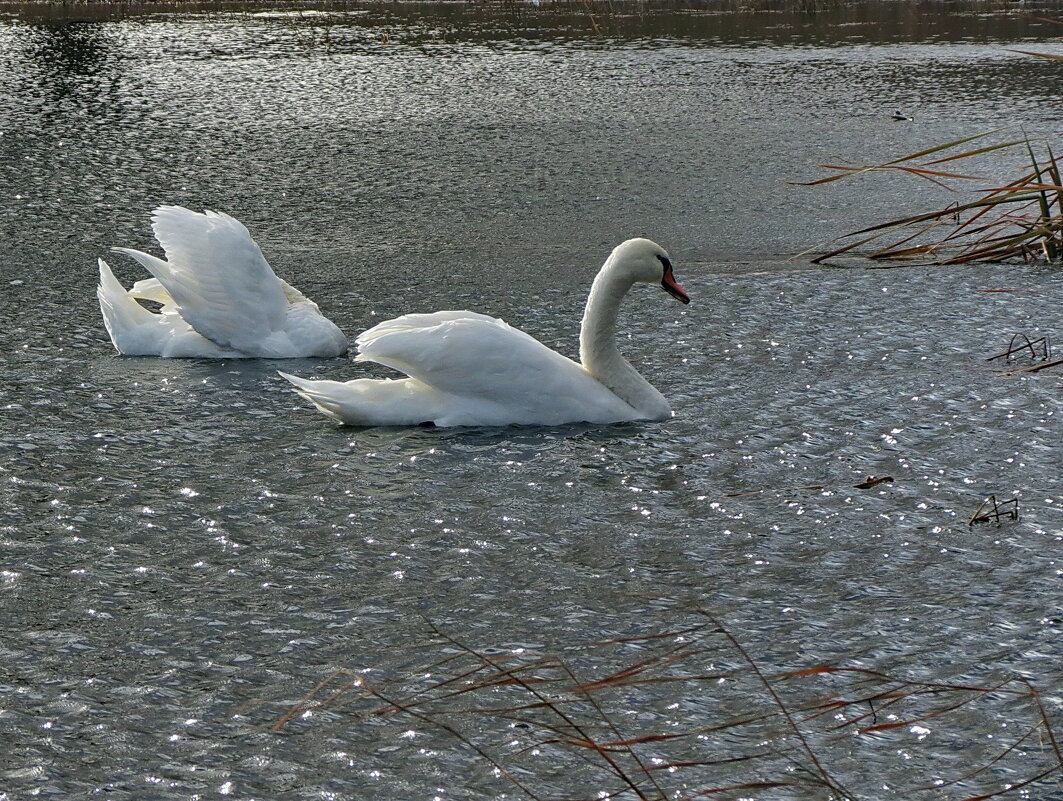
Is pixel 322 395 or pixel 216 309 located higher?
pixel 216 309

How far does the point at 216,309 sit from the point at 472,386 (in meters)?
1.61

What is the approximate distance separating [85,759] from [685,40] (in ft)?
50.5

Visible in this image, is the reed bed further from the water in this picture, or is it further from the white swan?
the white swan

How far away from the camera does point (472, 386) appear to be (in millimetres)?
4973

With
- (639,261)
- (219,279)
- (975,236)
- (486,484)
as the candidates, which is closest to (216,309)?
(219,279)

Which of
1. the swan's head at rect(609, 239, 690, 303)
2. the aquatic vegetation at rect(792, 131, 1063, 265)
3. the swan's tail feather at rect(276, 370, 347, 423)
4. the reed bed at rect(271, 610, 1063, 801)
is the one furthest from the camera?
the aquatic vegetation at rect(792, 131, 1063, 265)

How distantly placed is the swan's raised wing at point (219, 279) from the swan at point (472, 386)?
974 millimetres

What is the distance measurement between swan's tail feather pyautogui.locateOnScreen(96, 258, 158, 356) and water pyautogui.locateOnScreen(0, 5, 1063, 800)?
0.14 m

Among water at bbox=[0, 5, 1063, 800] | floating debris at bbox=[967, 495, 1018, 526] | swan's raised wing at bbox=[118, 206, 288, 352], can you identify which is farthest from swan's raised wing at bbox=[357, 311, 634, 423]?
floating debris at bbox=[967, 495, 1018, 526]

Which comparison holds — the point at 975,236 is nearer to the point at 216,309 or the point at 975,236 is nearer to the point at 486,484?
the point at 216,309

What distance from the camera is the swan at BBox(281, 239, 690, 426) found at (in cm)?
497

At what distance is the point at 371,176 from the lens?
964cm

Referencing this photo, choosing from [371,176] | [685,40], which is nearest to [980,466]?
[371,176]

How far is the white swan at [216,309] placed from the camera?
5.98 meters
